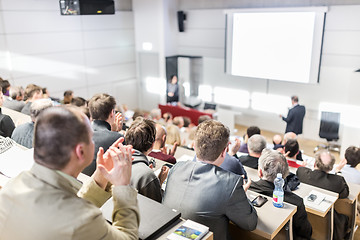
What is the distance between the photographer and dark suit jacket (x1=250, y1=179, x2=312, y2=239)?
288 centimetres

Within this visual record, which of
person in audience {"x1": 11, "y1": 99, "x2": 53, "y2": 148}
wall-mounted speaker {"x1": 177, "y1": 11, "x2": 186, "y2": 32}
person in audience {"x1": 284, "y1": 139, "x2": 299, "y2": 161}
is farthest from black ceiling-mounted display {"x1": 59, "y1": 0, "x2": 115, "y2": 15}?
person in audience {"x1": 284, "y1": 139, "x2": 299, "y2": 161}

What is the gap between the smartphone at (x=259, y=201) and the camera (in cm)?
248

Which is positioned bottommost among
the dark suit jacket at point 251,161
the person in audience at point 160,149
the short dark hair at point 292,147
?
the short dark hair at point 292,147

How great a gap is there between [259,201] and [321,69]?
20.3 feet

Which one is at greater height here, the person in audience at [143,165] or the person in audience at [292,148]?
the person in audience at [143,165]

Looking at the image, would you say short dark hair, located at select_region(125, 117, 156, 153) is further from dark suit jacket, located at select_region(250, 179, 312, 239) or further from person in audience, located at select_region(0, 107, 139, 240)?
person in audience, located at select_region(0, 107, 139, 240)

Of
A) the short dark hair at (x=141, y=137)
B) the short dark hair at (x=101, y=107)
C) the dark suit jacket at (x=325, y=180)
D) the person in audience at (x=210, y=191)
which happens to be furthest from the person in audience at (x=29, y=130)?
the dark suit jacket at (x=325, y=180)

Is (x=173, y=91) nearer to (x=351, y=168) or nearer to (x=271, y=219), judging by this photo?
(x=351, y=168)

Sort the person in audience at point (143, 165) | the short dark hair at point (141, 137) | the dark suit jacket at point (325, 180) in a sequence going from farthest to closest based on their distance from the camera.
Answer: the dark suit jacket at point (325, 180)
the short dark hair at point (141, 137)
the person in audience at point (143, 165)

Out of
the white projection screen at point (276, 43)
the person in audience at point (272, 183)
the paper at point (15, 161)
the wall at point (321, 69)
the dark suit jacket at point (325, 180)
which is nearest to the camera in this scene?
the paper at point (15, 161)

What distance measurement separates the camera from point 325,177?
12.3ft

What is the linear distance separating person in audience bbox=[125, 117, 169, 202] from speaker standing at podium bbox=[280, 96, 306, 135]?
5.39 meters

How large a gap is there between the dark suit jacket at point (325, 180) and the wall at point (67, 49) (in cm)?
694

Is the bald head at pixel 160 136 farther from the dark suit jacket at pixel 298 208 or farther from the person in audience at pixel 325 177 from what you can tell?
the person in audience at pixel 325 177
